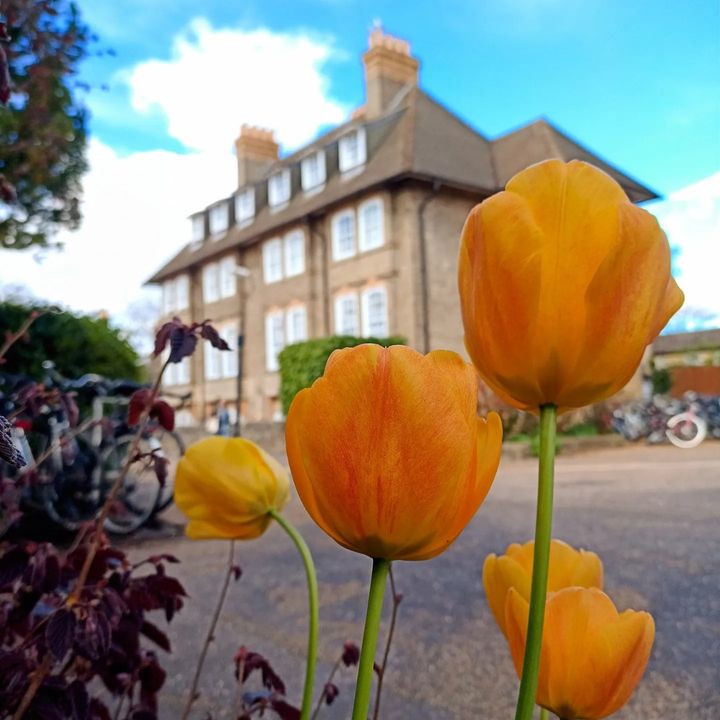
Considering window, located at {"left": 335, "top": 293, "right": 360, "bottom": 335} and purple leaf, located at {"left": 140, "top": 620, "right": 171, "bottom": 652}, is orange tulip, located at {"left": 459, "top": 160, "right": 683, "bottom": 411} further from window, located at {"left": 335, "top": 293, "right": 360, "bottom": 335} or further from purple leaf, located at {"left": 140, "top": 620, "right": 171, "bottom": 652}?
window, located at {"left": 335, "top": 293, "right": 360, "bottom": 335}

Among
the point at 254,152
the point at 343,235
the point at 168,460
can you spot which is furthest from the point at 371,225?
the point at 168,460

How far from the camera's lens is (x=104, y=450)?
309 cm

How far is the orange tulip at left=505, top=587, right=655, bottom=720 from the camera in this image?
13.2 inches

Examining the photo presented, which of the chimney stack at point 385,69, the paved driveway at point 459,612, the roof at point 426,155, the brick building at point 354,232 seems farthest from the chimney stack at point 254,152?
the paved driveway at point 459,612

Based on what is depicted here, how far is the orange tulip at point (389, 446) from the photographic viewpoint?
0.27m

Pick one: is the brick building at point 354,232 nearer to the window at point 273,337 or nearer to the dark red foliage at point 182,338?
the window at point 273,337

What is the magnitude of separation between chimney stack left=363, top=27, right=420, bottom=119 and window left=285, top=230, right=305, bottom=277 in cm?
331

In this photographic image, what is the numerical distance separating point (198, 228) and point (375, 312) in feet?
26.2

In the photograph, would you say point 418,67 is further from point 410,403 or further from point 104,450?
point 410,403

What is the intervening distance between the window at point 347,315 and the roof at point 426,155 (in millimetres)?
2002

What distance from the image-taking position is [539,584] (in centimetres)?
28

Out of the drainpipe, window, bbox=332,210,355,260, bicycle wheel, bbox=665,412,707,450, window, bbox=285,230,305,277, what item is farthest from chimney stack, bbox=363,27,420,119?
bicycle wheel, bbox=665,412,707,450

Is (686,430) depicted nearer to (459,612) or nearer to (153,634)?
(459,612)

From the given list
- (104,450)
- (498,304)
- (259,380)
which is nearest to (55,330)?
(104,450)
